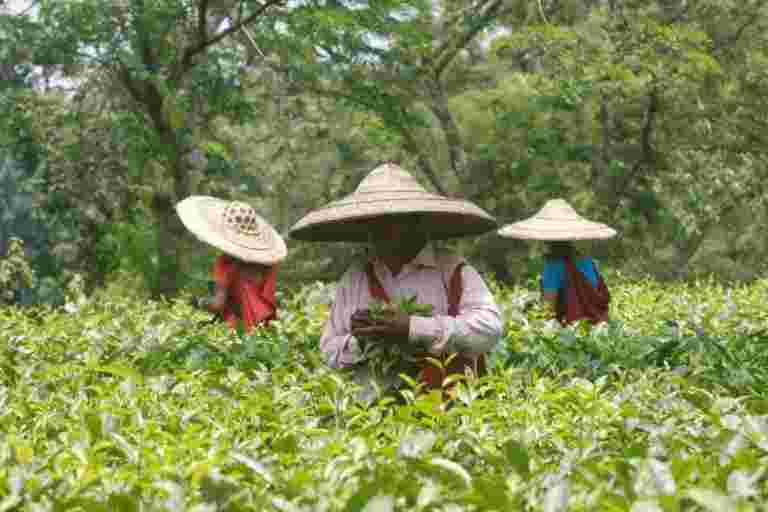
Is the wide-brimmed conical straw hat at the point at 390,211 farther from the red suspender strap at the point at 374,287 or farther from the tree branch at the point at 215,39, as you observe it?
the tree branch at the point at 215,39

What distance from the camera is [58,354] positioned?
4.84 metres

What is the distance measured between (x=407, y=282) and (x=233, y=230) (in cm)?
284

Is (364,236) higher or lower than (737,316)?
higher

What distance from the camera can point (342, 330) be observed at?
154 inches

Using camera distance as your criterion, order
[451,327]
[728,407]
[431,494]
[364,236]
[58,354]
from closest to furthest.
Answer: [431,494]
[728,407]
[451,327]
[364,236]
[58,354]

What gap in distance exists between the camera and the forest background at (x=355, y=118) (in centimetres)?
1059

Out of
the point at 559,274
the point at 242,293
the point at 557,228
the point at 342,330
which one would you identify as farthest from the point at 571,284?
the point at 342,330

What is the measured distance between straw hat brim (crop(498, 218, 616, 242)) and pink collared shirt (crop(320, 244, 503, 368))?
3.16 metres

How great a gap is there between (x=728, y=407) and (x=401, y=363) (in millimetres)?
1263

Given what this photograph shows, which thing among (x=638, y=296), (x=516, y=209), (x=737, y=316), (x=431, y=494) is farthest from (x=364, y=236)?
(x=516, y=209)

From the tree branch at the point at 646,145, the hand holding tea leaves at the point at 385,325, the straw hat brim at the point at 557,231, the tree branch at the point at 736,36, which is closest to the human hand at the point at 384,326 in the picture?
the hand holding tea leaves at the point at 385,325

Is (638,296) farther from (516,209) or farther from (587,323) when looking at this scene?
(516,209)

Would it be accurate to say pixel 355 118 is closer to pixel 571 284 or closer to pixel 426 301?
pixel 571 284

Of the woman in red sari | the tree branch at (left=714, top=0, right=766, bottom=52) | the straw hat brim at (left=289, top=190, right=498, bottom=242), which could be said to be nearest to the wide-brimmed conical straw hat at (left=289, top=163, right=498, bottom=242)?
the straw hat brim at (left=289, top=190, right=498, bottom=242)
